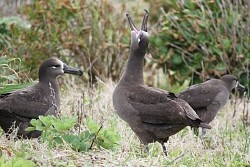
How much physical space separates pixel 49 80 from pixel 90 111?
2.48ft

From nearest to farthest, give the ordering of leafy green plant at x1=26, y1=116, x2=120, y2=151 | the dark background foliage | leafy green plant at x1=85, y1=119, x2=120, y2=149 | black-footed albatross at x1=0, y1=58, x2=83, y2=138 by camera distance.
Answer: leafy green plant at x1=26, y1=116, x2=120, y2=151 → leafy green plant at x1=85, y1=119, x2=120, y2=149 → black-footed albatross at x1=0, y1=58, x2=83, y2=138 → the dark background foliage

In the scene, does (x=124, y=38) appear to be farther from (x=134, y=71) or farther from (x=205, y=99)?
(x=134, y=71)

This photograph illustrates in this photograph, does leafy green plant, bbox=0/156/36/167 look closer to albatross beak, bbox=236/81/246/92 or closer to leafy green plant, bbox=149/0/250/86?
albatross beak, bbox=236/81/246/92

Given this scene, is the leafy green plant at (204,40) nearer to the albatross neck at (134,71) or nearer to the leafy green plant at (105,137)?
the albatross neck at (134,71)

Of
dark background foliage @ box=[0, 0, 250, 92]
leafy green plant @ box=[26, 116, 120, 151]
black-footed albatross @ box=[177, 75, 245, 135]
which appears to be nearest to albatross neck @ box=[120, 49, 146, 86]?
black-footed albatross @ box=[177, 75, 245, 135]

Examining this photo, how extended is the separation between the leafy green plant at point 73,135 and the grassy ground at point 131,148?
67 millimetres

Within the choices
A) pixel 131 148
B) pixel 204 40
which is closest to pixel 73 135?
A: pixel 131 148

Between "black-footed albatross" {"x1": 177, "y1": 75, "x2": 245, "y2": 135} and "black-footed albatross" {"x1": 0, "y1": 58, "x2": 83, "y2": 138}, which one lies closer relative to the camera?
"black-footed albatross" {"x1": 0, "y1": 58, "x2": 83, "y2": 138}

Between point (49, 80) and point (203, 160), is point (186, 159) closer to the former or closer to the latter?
point (203, 160)

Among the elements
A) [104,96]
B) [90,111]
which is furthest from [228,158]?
[104,96]

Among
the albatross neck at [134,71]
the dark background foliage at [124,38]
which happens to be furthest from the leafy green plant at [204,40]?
the albatross neck at [134,71]

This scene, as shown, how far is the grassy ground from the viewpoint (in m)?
6.25

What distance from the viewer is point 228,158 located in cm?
719

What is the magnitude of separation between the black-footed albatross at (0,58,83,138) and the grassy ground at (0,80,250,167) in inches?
10.1
